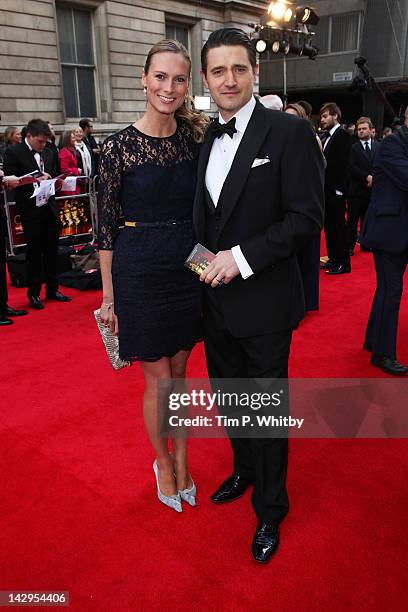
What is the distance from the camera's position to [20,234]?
Answer: 24.2ft

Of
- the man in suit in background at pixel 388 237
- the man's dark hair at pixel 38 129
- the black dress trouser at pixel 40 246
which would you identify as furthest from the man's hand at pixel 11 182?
the man in suit in background at pixel 388 237

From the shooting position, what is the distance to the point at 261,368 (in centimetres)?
208

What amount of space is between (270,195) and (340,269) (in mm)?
4884

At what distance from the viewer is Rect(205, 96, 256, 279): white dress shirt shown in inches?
74.0

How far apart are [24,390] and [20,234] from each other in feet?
13.9

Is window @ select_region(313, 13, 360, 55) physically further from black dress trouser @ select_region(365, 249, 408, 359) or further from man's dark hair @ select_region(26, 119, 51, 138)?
black dress trouser @ select_region(365, 249, 408, 359)

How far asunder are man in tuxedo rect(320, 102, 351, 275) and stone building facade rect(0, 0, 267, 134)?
8398mm

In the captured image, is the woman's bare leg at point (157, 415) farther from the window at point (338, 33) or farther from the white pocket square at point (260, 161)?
the window at point (338, 33)

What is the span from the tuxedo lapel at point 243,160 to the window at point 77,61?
1277cm

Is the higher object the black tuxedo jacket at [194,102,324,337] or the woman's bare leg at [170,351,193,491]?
the black tuxedo jacket at [194,102,324,337]

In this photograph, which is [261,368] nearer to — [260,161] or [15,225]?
[260,161]

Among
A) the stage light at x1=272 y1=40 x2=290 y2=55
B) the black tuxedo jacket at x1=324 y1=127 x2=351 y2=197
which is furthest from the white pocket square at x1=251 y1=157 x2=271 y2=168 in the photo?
the stage light at x1=272 y1=40 x2=290 y2=55

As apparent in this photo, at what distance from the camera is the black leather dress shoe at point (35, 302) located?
5.53 meters

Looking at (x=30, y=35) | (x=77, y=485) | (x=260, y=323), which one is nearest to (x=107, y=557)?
(x=77, y=485)
